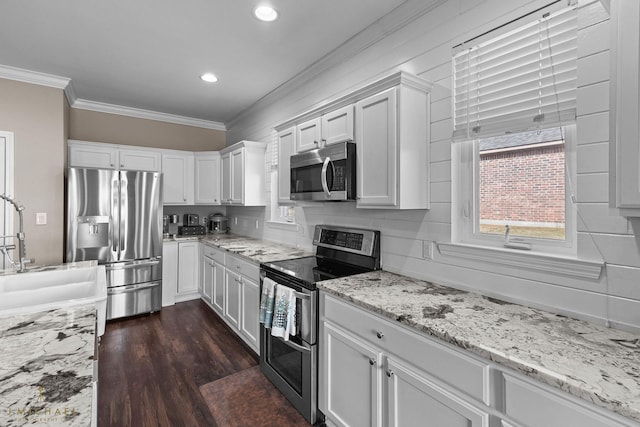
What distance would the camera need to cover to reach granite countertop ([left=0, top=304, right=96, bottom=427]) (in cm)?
67

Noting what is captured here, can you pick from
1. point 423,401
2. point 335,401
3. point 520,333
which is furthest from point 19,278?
point 520,333

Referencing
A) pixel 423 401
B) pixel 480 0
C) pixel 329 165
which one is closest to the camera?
pixel 423 401

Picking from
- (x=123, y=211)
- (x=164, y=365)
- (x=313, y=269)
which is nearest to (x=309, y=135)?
(x=313, y=269)

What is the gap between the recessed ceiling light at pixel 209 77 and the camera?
3336 millimetres

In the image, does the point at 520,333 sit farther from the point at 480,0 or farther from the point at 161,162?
the point at 161,162

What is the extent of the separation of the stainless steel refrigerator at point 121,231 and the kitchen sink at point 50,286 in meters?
1.38

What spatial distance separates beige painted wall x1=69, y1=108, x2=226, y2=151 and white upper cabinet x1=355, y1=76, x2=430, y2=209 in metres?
3.81

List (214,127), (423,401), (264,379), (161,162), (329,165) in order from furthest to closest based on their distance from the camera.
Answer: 1. (214,127)
2. (161,162)
3. (264,379)
4. (329,165)
5. (423,401)

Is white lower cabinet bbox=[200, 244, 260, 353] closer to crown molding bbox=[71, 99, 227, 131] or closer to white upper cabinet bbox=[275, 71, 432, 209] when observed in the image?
white upper cabinet bbox=[275, 71, 432, 209]

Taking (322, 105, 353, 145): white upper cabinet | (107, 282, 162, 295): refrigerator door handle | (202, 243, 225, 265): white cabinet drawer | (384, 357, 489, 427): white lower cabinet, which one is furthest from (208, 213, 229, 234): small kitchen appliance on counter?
(384, 357, 489, 427): white lower cabinet

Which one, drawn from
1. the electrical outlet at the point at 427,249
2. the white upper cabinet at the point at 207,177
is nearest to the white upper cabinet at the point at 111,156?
the white upper cabinet at the point at 207,177

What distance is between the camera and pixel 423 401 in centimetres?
135

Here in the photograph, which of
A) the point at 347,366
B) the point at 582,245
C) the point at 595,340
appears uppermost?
the point at 582,245

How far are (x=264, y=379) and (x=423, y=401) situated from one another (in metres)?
1.57
